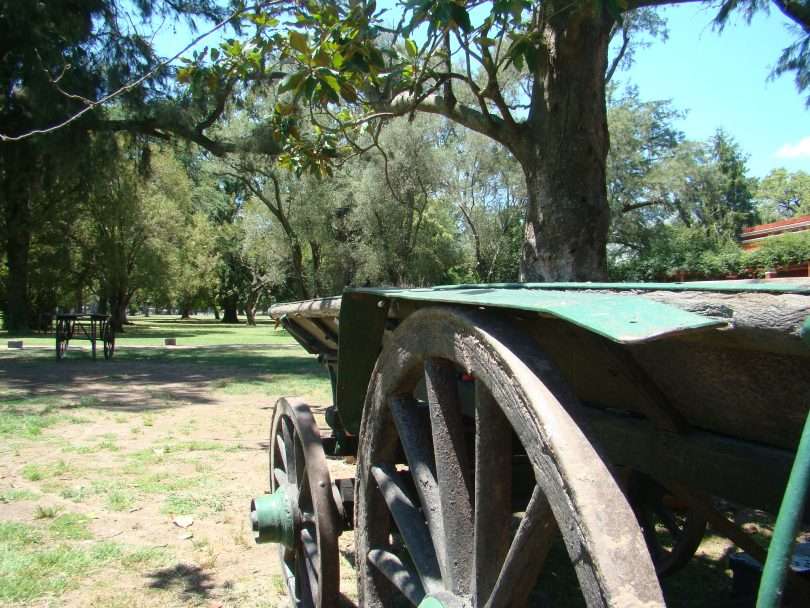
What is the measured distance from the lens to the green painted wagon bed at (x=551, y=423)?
108 cm

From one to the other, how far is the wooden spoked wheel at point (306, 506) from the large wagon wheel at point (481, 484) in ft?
0.71

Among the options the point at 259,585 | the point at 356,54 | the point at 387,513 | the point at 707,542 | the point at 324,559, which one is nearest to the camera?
the point at 387,513

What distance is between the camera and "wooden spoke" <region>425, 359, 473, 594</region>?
1.73m

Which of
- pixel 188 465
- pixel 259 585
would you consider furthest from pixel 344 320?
pixel 188 465

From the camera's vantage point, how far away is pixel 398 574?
2.05 metres

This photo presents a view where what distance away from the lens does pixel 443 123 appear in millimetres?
28781

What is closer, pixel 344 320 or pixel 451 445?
pixel 451 445

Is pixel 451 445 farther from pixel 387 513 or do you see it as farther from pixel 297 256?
pixel 297 256

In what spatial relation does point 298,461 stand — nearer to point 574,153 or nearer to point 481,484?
point 481,484

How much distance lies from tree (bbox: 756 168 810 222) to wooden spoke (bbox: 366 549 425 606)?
6908 cm

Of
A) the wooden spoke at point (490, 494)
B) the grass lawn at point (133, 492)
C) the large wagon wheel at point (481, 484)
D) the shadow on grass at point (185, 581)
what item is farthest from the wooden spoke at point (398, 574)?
the shadow on grass at point (185, 581)

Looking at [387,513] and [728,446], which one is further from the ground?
[728,446]

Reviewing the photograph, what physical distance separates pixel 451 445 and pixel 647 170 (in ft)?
107

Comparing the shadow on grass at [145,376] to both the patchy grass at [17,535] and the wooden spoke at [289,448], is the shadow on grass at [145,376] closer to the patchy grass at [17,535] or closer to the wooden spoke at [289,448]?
the patchy grass at [17,535]
